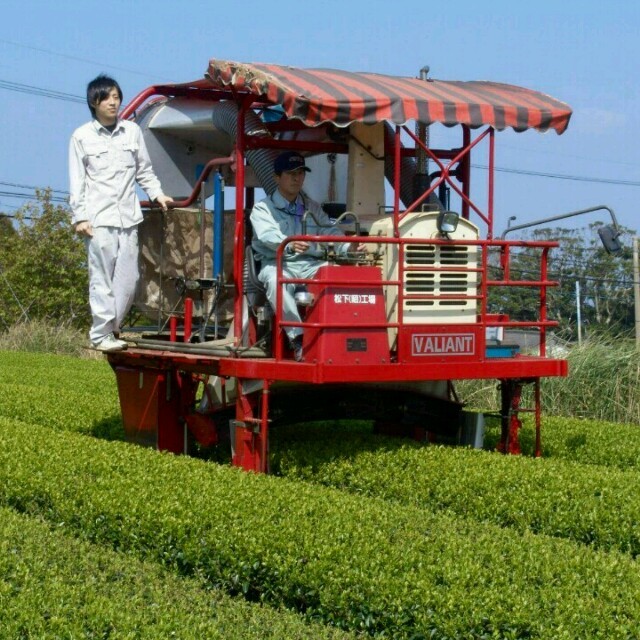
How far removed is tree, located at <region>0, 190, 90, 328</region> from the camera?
30.1 m

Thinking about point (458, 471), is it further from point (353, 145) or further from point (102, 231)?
point (102, 231)

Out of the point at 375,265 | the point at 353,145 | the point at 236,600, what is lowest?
the point at 236,600

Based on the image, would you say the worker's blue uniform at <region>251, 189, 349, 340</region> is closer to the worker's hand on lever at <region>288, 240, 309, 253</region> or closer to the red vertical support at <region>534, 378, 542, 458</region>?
the worker's hand on lever at <region>288, 240, 309, 253</region>

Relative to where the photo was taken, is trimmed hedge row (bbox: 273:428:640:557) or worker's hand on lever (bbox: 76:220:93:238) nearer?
trimmed hedge row (bbox: 273:428:640:557)

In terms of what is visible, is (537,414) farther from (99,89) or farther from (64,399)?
(64,399)

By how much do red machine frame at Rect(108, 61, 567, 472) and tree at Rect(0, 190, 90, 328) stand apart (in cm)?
1975

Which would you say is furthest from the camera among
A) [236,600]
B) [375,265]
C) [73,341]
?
[73,341]

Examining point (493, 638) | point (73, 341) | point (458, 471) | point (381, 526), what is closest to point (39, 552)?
point (381, 526)

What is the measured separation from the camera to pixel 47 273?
30.4m

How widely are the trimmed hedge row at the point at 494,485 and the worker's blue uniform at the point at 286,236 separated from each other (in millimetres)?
1164

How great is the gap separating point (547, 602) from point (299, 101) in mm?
4223

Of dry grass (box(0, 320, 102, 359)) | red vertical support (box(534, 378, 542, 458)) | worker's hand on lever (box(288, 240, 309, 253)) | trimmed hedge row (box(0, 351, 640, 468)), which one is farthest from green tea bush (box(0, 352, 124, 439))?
dry grass (box(0, 320, 102, 359))

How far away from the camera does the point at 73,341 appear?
2784 cm

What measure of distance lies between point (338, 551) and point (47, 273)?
2513 centimetres
